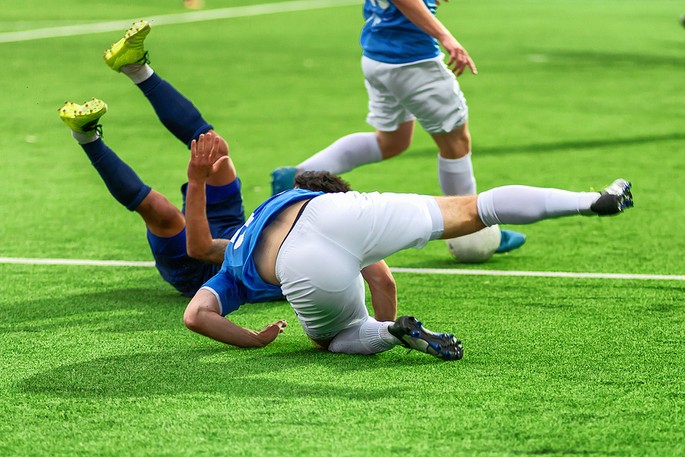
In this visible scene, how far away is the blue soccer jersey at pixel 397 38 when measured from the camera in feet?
19.5

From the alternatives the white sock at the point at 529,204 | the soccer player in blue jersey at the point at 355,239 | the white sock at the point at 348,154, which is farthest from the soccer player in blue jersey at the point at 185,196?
the white sock at the point at 348,154

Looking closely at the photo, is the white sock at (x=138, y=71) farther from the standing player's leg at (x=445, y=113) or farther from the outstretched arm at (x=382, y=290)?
the outstretched arm at (x=382, y=290)

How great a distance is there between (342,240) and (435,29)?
1.74m

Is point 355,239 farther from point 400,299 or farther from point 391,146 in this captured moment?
point 391,146

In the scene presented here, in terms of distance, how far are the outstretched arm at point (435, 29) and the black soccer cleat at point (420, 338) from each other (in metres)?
1.70

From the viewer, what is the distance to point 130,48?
18.0 ft

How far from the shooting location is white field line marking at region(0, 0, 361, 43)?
1555 cm

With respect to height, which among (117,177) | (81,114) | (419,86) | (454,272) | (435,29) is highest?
(435,29)

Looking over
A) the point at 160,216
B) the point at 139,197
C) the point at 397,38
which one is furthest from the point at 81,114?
the point at 397,38

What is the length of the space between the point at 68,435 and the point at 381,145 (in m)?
3.35

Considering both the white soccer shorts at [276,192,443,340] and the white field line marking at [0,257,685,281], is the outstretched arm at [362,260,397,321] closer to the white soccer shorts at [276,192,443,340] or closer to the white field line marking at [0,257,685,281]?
the white soccer shorts at [276,192,443,340]

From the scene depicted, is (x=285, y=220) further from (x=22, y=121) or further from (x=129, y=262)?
(x=22, y=121)

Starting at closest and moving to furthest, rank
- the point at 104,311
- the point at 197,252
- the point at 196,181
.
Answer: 1. the point at 196,181
2. the point at 197,252
3. the point at 104,311

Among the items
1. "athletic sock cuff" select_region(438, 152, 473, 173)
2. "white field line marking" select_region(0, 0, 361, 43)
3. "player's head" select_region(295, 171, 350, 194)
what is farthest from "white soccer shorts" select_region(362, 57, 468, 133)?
"white field line marking" select_region(0, 0, 361, 43)
